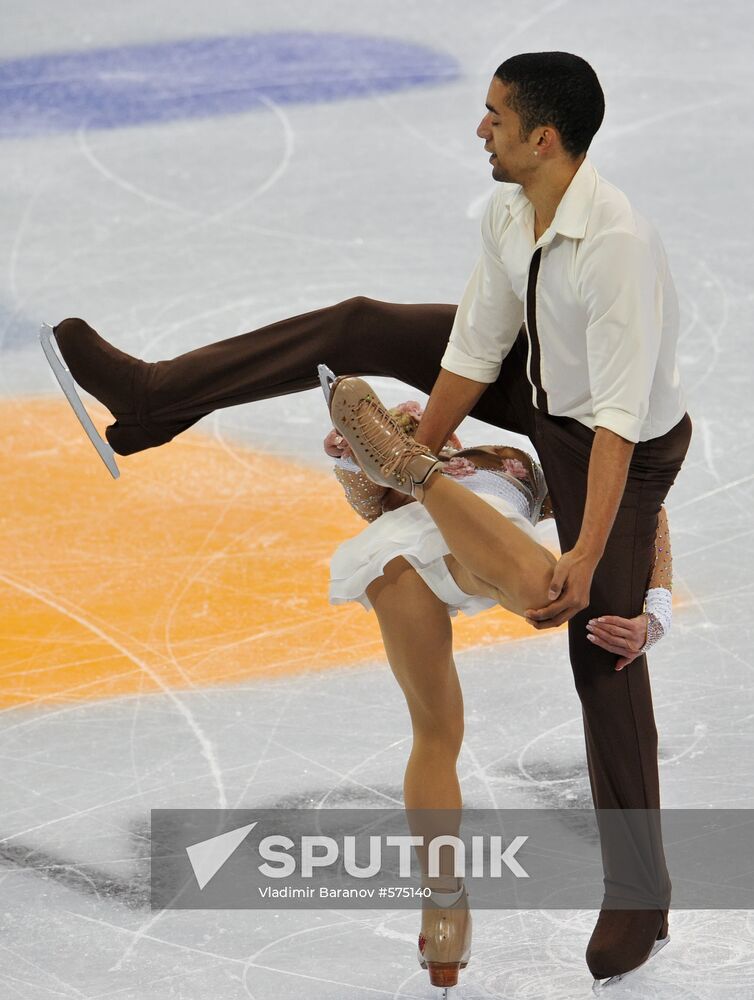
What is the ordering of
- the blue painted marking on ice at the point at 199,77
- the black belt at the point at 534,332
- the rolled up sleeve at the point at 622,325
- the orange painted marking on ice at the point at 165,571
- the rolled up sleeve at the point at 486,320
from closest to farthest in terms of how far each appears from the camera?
1. the rolled up sleeve at the point at 622,325
2. the black belt at the point at 534,332
3. the rolled up sleeve at the point at 486,320
4. the orange painted marking on ice at the point at 165,571
5. the blue painted marking on ice at the point at 199,77

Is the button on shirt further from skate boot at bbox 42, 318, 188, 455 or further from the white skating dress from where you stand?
skate boot at bbox 42, 318, 188, 455

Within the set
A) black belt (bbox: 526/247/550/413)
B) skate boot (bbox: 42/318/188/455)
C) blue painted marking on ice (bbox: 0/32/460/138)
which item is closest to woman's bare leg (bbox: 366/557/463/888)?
black belt (bbox: 526/247/550/413)

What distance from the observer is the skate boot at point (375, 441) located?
2.77 m

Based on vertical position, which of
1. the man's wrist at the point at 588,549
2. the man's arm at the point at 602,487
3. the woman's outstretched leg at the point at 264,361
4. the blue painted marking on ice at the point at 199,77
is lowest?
the man's wrist at the point at 588,549

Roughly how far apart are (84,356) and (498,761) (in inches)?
57.4

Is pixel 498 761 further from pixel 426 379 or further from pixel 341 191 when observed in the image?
pixel 341 191

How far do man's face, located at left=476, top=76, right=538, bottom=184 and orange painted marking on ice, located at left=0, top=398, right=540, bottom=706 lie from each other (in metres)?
1.82

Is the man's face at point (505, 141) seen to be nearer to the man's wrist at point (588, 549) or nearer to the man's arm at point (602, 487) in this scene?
the man's arm at point (602, 487)

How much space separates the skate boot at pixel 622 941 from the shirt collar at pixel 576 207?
1.35 metres

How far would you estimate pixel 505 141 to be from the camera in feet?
9.21

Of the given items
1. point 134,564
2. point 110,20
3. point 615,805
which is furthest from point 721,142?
point 615,805

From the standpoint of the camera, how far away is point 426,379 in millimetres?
3309

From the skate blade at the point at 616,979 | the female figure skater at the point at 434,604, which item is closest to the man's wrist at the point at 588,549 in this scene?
the female figure skater at the point at 434,604

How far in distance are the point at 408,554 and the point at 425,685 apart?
10.4 inches
